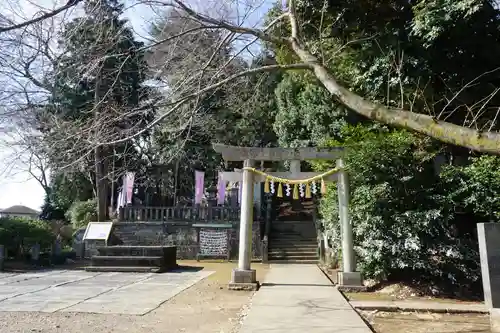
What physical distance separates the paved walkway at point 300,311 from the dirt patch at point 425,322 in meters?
0.42

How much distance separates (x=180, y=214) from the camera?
21266 mm

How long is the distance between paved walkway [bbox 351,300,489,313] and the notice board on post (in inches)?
485

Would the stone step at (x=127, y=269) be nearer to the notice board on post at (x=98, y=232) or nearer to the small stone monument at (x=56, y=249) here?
the small stone monument at (x=56, y=249)

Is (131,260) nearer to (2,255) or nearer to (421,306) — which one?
(2,255)

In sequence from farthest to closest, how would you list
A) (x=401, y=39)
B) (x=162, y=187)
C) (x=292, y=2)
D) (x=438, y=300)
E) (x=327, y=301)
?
(x=162, y=187)
(x=401, y=39)
(x=438, y=300)
(x=327, y=301)
(x=292, y=2)

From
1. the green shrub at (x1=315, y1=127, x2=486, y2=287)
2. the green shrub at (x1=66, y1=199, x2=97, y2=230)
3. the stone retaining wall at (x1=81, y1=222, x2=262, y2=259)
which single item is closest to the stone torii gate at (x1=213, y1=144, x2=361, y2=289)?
the green shrub at (x1=315, y1=127, x2=486, y2=287)

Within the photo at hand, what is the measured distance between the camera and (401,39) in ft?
35.2

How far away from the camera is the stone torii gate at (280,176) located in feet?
33.9

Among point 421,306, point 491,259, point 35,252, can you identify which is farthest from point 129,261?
point 491,259

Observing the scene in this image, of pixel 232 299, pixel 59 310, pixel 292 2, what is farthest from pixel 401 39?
pixel 59 310

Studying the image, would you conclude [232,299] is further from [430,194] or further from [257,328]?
[430,194]

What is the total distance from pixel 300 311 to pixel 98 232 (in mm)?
13038

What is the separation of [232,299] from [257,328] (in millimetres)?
3161

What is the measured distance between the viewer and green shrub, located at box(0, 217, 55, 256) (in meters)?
15.5
